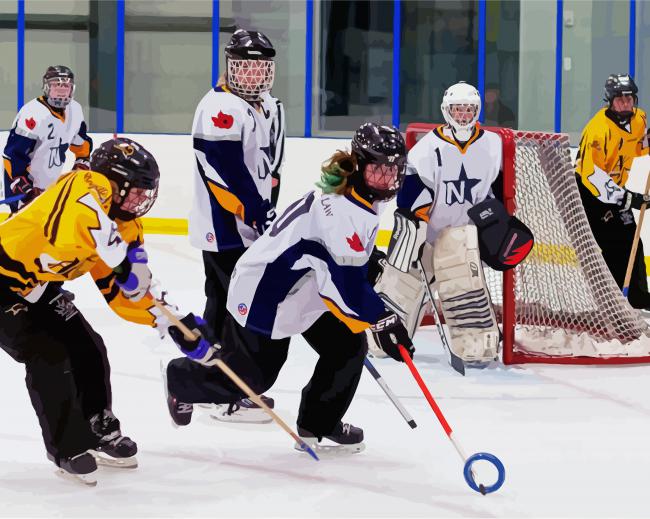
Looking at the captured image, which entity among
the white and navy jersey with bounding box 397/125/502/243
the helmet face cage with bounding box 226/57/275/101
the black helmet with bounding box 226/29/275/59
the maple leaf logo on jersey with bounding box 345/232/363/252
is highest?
the black helmet with bounding box 226/29/275/59

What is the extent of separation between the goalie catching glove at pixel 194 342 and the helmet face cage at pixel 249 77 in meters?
0.99

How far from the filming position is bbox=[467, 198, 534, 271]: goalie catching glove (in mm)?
5004

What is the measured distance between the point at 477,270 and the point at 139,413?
1.40 m

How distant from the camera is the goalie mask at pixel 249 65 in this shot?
167 inches

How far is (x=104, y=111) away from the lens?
1180 centimetres

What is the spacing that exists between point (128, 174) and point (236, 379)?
65 centimetres

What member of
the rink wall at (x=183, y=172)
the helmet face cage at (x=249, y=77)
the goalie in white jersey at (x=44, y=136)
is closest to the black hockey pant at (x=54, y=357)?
the helmet face cage at (x=249, y=77)

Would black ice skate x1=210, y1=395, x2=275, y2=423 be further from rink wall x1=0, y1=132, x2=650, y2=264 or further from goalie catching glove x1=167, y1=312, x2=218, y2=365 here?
rink wall x1=0, y1=132, x2=650, y2=264

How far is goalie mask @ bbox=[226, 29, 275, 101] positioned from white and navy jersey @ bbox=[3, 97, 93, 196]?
2.79 meters

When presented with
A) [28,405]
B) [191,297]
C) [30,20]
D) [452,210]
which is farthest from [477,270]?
[30,20]

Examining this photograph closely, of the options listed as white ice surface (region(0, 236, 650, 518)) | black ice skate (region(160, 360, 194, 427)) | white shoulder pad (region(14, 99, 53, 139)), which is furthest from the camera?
white shoulder pad (region(14, 99, 53, 139))

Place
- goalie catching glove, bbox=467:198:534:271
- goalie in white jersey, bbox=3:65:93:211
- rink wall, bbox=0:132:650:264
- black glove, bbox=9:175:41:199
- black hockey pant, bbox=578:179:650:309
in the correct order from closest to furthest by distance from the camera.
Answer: goalie catching glove, bbox=467:198:534:271, black hockey pant, bbox=578:179:650:309, black glove, bbox=9:175:41:199, goalie in white jersey, bbox=3:65:93:211, rink wall, bbox=0:132:650:264

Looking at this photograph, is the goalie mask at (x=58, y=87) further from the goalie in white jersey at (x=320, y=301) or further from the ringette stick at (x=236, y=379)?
the ringette stick at (x=236, y=379)

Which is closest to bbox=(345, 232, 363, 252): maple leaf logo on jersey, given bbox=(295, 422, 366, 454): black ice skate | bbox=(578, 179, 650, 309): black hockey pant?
bbox=(295, 422, 366, 454): black ice skate
